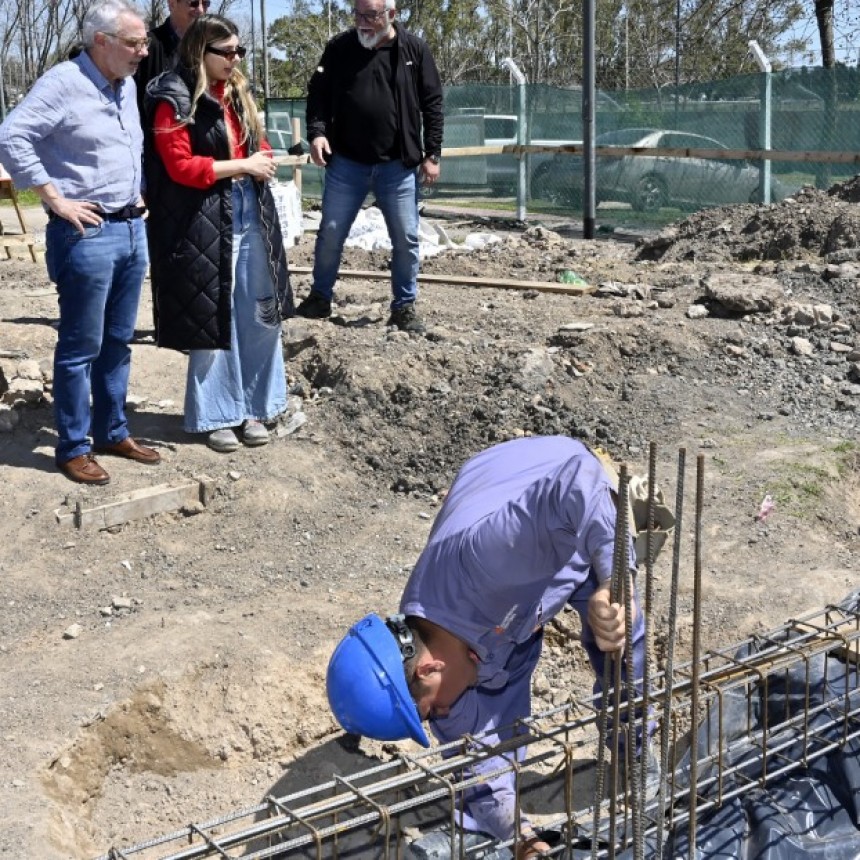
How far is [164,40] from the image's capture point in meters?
5.95

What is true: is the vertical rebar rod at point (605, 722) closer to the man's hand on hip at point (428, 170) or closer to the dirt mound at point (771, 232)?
the man's hand on hip at point (428, 170)

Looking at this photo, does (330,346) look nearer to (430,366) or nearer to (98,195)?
(430,366)

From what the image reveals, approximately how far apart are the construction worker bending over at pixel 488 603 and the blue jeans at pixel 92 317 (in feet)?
8.16

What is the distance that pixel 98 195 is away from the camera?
512cm

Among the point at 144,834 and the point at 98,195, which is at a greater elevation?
the point at 98,195

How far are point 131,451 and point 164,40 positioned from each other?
1975mm

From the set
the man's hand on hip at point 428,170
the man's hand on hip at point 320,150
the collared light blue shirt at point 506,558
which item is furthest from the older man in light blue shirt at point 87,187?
the collared light blue shirt at point 506,558

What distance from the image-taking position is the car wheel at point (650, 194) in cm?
1547

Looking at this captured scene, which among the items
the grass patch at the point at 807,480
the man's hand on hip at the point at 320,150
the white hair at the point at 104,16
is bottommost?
the grass patch at the point at 807,480

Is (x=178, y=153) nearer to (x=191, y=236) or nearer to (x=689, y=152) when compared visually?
(x=191, y=236)

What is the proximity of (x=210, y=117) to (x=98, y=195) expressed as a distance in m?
0.65

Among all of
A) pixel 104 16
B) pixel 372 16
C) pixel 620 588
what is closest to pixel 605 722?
pixel 620 588

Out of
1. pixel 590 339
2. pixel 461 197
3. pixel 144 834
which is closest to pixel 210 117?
pixel 590 339

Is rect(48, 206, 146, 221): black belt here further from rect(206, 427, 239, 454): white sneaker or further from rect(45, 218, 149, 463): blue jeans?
rect(206, 427, 239, 454): white sneaker
